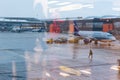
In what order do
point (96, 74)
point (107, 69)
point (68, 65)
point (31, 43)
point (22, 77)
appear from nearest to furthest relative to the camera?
point (22, 77)
point (96, 74)
point (107, 69)
point (68, 65)
point (31, 43)

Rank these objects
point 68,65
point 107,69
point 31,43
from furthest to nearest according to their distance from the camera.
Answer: point 31,43
point 68,65
point 107,69

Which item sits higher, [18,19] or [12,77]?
[18,19]

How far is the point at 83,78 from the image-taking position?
4.32 meters

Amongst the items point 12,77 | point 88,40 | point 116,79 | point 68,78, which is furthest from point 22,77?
point 88,40

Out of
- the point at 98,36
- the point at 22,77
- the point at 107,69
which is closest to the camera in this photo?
the point at 22,77

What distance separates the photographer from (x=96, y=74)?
470 cm

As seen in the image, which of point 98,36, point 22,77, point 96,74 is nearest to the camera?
point 22,77

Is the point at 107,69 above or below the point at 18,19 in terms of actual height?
below

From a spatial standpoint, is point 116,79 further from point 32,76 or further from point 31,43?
point 31,43

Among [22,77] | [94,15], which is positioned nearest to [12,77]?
[22,77]

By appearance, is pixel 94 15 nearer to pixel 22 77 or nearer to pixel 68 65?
pixel 68 65

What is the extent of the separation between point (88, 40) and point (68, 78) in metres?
8.36

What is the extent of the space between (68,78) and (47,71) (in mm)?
646

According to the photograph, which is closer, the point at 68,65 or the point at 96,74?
the point at 96,74
